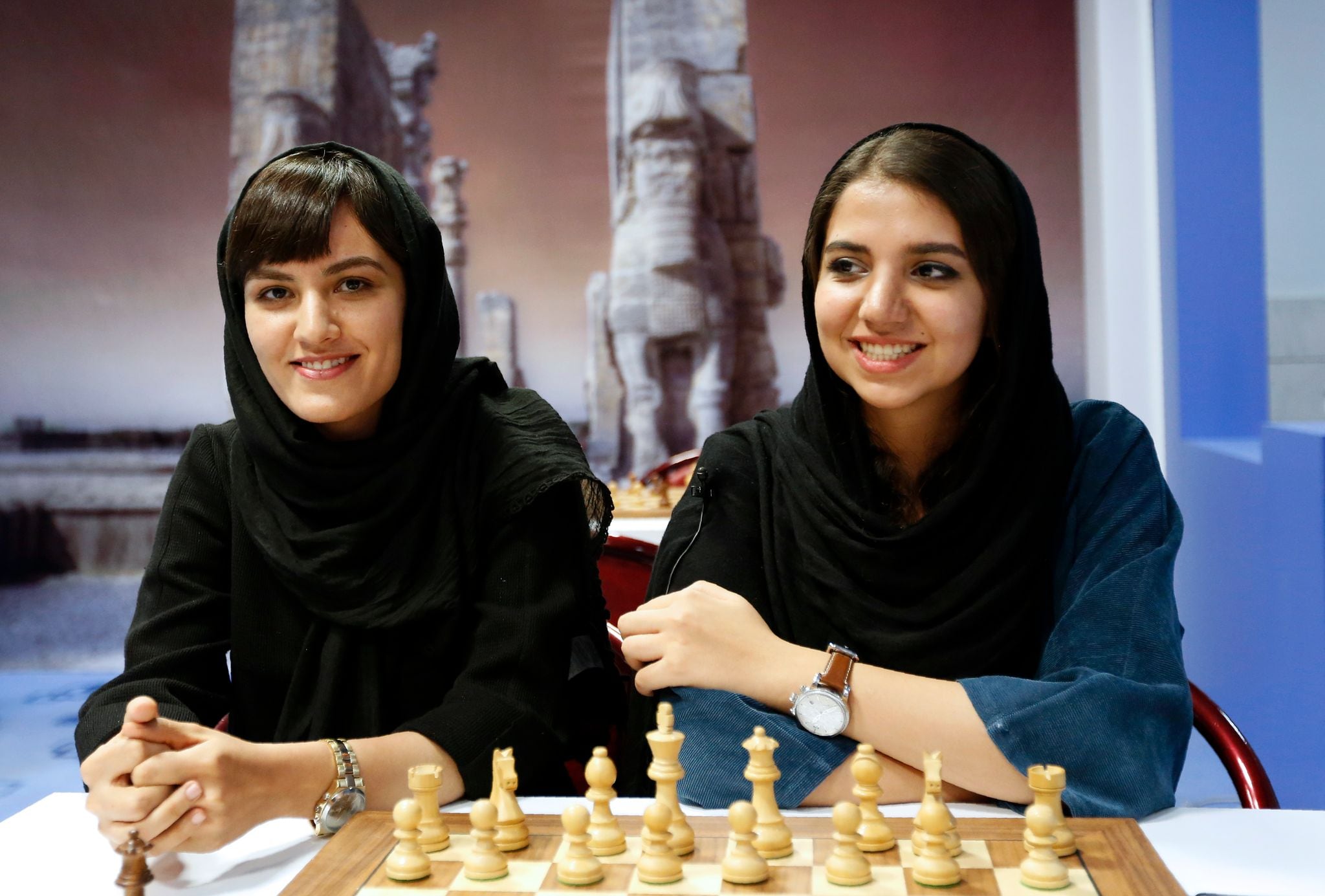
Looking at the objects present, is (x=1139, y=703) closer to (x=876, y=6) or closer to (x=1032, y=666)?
(x=1032, y=666)

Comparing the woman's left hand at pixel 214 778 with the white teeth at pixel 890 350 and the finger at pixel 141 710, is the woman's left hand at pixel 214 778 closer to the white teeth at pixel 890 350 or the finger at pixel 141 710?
the finger at pixel 141 710

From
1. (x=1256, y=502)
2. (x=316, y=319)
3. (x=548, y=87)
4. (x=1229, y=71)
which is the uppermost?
(x=548, y=87)

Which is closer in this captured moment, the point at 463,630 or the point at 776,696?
the point at 776,696

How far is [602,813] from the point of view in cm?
101

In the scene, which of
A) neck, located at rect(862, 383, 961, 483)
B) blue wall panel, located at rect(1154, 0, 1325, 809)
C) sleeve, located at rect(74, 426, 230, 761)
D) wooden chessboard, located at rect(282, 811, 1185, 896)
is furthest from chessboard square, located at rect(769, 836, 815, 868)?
blue wall panel, located at rect(1154, 0, 1325, 809)

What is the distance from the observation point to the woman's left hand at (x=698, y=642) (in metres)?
1.28

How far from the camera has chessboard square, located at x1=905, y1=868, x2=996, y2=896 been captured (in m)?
0.89

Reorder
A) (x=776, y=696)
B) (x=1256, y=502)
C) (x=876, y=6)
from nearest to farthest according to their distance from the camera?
1. (x=776, y=696)
2. (x=1256, y=502)
3. (x=876, y=6)

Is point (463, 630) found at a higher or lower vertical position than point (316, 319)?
lower

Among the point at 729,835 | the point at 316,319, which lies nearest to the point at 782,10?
the point at 316,319

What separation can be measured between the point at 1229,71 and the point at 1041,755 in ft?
11.0

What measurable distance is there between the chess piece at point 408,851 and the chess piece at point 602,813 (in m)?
0.14

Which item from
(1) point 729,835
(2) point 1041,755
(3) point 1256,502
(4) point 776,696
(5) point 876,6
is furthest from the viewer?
(5) point 876,6

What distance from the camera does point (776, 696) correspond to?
4.14 feet
